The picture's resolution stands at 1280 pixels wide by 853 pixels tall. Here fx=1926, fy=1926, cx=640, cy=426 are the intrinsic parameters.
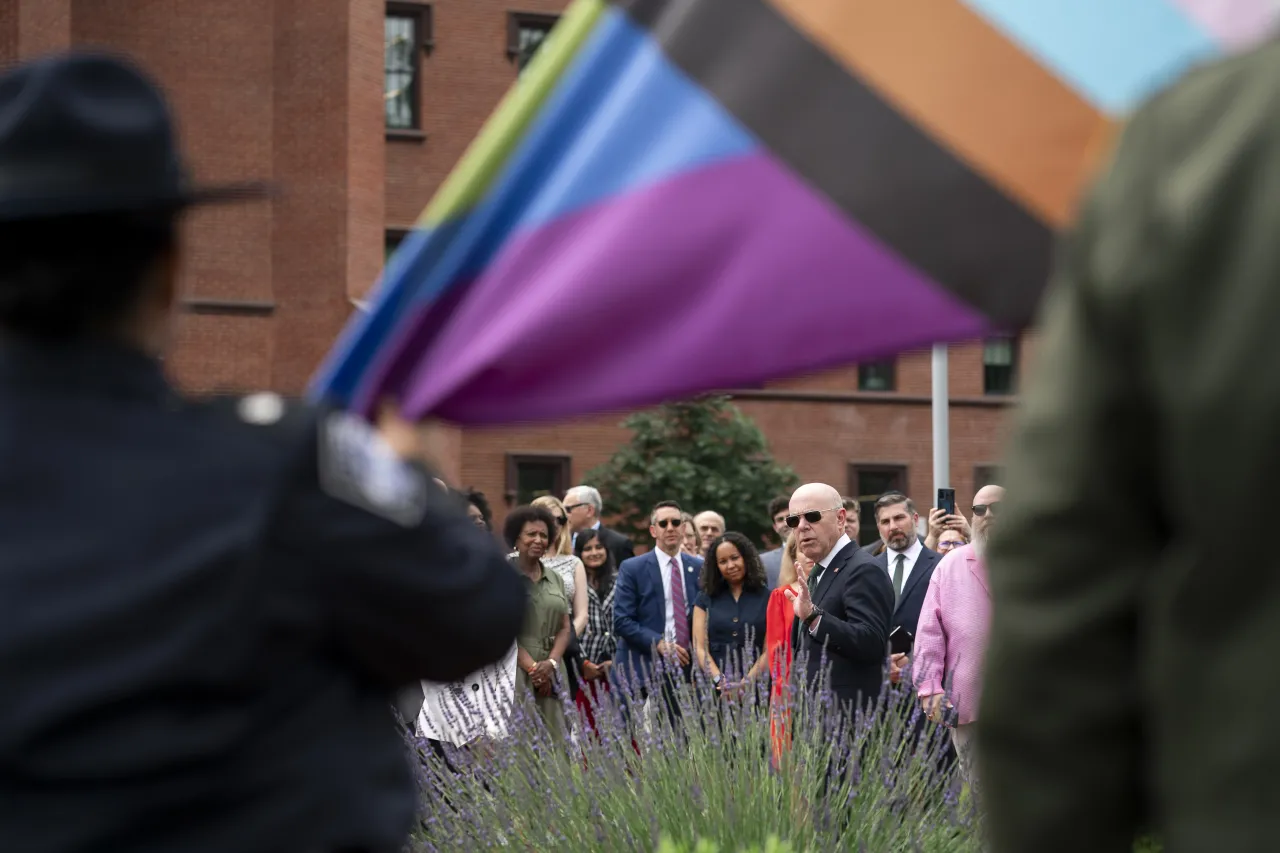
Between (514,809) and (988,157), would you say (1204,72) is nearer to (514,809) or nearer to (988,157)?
(988,157)

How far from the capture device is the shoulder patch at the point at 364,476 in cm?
199

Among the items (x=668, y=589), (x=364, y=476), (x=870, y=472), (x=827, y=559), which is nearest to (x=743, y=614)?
(x=668, y=589)

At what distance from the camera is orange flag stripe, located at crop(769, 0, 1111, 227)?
230 cm

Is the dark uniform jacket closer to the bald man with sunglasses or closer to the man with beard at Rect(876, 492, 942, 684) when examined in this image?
the bald man with sunglasses

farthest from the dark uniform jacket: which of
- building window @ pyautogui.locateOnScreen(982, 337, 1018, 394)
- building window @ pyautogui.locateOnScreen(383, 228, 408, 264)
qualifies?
building window @ pyautogui.locateOnScreen(982, 337, 1018, 394)

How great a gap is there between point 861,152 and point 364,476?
0.76m

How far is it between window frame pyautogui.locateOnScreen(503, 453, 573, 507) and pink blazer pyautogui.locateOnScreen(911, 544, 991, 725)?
961 inches

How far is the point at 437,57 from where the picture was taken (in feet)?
111

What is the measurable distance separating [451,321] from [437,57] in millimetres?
32245

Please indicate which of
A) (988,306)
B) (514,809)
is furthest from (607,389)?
(514,809)

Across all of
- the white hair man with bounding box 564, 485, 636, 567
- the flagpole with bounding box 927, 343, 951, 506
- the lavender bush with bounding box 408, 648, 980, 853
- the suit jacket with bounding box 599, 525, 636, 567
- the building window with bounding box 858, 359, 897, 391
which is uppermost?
the building window with bounding box 858, 359, 897, 391

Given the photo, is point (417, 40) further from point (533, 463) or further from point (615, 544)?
point (615, 544)

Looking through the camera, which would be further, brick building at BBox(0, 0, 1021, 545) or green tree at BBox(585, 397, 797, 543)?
green tree at BBox(585, 397, 797, 543)

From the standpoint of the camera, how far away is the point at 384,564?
199 cm
